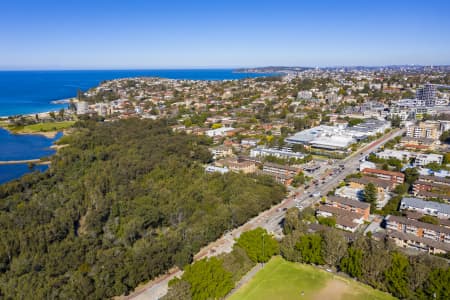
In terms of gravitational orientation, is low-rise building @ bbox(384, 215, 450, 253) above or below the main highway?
above

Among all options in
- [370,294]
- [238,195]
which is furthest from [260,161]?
[370,294]

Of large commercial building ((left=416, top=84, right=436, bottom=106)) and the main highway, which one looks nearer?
the main highway

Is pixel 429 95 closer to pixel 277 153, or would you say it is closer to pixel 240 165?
pixel 277 153

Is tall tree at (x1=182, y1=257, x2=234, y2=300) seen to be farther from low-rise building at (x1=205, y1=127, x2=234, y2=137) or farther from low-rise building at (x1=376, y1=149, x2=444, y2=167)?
low-rise building at (x1=205, y1=127, x2=234, y2=137)

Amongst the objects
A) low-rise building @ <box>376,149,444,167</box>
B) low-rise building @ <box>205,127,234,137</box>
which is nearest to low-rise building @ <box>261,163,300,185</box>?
low-rise building @ <box>376,149,444,167</box>

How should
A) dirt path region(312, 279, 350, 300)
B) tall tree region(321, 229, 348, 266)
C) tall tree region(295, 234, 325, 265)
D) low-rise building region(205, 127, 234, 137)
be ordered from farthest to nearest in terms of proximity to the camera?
low-rise building region(205, 127, 234, 137), tall tree region(295, 234, 325, 265), tall tree region(321, 229, 348, 266), dirt path region(312, 279, 350, 300)

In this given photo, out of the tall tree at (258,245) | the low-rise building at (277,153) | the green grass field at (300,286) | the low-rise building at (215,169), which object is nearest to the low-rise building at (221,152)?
the low-rise building at (277,153)
